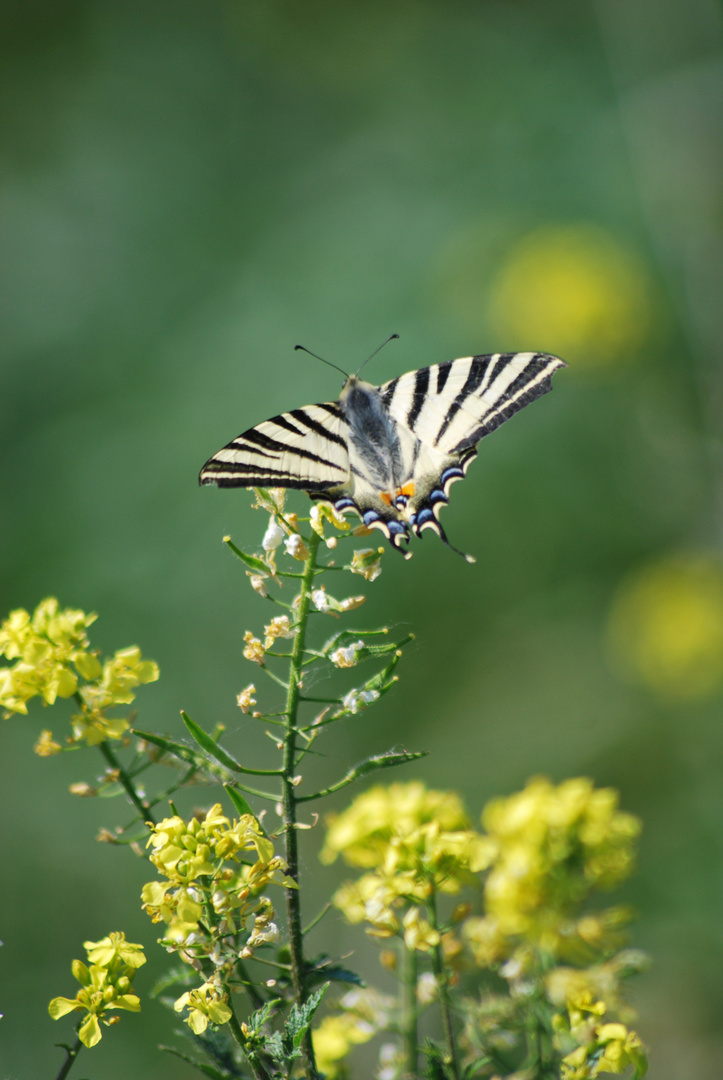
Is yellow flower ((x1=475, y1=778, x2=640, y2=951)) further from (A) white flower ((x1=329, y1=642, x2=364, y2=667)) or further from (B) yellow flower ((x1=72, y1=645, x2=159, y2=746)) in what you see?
(B) yellow flower ((x1=72, y1=645, x2=159, y2=746))

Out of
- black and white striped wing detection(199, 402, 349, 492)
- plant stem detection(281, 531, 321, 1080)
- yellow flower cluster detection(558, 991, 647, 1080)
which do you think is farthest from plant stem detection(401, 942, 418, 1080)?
black and white striped wing detection(199, 402, 349, 492)

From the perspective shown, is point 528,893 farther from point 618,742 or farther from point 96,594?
point 96,594

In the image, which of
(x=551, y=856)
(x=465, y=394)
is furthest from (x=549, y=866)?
(x=465, y=394)

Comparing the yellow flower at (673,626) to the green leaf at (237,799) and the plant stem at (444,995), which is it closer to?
the plant stem at (444,995)

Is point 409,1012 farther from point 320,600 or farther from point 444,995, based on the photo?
point 320,600

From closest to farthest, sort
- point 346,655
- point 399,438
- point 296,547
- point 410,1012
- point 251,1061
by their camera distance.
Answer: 1. point 251,1061
2. point 346,655
3. point 296,547
4. point 410,1012
5. point 399,438

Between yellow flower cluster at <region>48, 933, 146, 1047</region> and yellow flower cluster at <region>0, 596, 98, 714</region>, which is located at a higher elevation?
yellow flower cluster at <region>0, 596, 98, 714</region>
